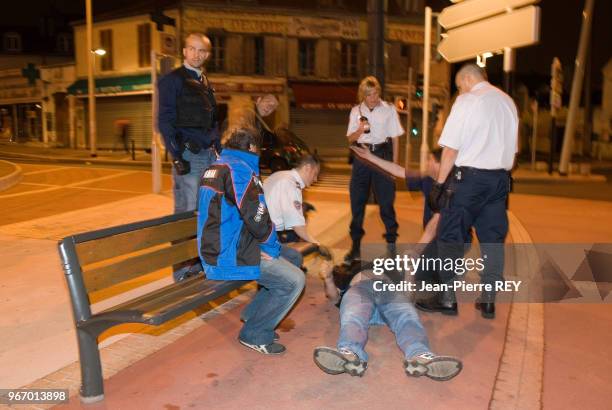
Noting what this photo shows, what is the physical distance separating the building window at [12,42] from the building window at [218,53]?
21.5 meters

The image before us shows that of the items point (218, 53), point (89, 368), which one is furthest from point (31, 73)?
point (89, 368)

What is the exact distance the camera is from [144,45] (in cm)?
2998

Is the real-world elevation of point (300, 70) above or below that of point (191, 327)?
above

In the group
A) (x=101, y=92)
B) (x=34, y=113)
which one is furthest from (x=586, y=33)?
(x=34, y=113)

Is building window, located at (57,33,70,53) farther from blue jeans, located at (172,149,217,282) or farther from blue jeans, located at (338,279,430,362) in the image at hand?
blue jeans, located at (338,279,430,362)

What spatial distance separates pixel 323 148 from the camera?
30391 mm

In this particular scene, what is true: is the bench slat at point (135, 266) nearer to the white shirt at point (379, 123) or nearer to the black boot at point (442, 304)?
the black boot at point (442, 304)

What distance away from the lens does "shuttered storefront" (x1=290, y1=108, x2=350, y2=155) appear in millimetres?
30062

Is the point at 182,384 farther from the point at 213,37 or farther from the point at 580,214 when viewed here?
the point at 213,37

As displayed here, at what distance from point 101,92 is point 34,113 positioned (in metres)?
6.36

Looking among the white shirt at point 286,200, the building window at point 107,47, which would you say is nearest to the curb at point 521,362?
the white shirt at point 286,200

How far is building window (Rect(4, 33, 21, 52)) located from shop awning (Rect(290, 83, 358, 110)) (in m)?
24.7

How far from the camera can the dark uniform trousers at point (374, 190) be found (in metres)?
6.71

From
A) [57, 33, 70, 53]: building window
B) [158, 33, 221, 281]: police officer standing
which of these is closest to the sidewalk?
[158, 33, 221, 281]: police officer standing
